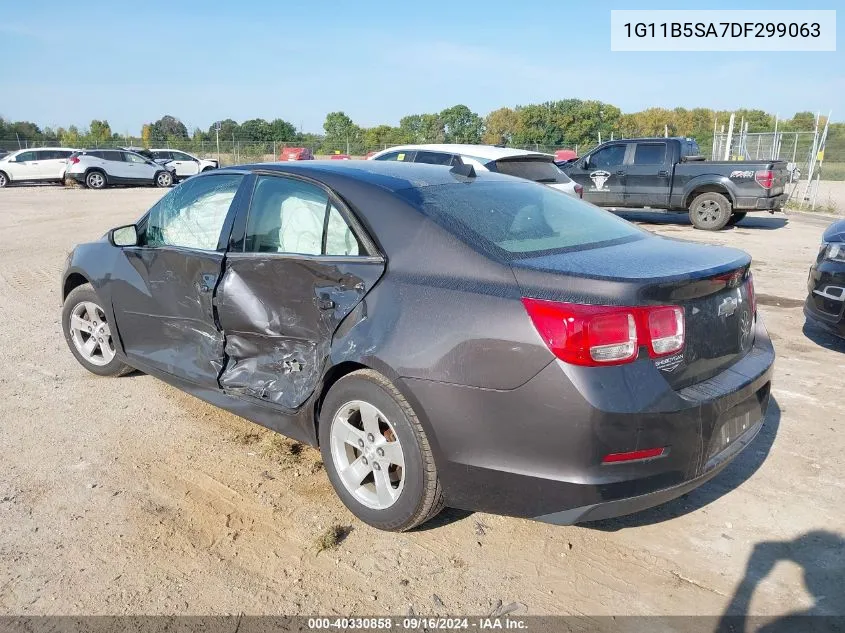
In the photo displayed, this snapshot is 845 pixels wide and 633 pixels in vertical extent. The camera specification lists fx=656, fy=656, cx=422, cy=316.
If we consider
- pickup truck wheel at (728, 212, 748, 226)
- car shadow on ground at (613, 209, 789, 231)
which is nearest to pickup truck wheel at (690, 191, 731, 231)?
car shadow on ground at (613, 209, 789, 231)

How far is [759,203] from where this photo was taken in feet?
41.9

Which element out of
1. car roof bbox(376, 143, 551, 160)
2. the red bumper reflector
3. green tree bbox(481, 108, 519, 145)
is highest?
green tree bbox(481, 108, 519, 145)

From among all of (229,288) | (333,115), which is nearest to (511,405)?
(229,288)

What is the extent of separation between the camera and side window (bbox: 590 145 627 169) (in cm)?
1453

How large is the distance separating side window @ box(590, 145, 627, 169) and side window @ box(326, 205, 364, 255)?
41.3ft

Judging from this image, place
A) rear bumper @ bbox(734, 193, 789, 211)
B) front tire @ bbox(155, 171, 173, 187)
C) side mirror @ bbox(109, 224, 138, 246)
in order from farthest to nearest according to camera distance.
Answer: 1. front tire @ bbox(155, 171, 173, 187)
2. rear bumper @ bbox(734, 193, 789, 211)
3. side mirror @ bbox(109, 224, 138, 246)

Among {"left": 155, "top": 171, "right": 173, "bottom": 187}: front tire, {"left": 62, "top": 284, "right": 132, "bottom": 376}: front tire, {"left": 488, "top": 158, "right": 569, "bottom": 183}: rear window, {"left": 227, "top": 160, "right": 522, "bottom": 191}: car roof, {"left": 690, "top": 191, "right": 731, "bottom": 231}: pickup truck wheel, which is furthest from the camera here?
{"left": 155, "top": 171, "right": 173, "bottom": 187}: front tire

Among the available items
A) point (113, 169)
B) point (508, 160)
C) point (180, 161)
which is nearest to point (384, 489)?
point (508, 160)

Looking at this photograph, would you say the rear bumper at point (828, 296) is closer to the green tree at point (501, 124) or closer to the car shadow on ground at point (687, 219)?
the car shadow on ground at point (687, 219)

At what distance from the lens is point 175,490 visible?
3301 millimetres

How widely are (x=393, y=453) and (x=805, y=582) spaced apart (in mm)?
1729

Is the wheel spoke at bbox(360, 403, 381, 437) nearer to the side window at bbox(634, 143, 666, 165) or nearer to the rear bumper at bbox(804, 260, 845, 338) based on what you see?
the rear bumper at bbox(804, 260, 845, 338)

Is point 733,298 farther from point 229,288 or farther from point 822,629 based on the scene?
point 229,288

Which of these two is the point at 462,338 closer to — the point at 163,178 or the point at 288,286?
the point at 288,286
